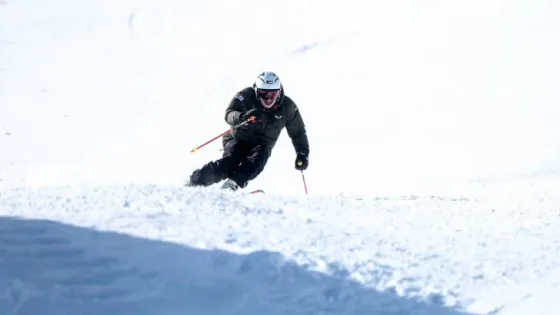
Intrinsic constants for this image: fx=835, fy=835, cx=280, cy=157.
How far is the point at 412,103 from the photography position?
58.4 feet

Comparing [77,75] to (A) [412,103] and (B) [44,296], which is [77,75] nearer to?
(A) [412,103]

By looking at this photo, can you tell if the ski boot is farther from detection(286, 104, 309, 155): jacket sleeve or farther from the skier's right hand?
detection(286, 104, 309, 155): jacket sleeve

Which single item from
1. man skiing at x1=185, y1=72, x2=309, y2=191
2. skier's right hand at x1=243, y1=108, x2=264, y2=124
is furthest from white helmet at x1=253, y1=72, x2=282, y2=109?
skier's right hand at x1=243, y1=108, x2=264, y2=124

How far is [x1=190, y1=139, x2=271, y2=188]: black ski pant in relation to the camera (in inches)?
348

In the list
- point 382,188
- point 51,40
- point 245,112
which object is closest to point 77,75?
point 51,40

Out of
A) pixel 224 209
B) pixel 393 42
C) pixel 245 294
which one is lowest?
pixel 245 294

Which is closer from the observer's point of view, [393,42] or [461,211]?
[461,211]

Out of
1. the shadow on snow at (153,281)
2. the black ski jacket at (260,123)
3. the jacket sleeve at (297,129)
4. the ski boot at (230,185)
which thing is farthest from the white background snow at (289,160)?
the ski boot at (230,185)

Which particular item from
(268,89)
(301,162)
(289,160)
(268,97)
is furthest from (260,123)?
(289,160)

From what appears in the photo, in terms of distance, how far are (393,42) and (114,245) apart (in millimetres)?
17646

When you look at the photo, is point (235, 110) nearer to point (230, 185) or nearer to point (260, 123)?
point (260, 123)

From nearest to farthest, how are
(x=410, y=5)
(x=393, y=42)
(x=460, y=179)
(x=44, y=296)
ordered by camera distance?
(x=44, y=296), (x=460, y=179), (x=393, y=42), (x=410, y=5)

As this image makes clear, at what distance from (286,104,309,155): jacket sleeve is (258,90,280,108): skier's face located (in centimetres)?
39

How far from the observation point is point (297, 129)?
9719 mm
